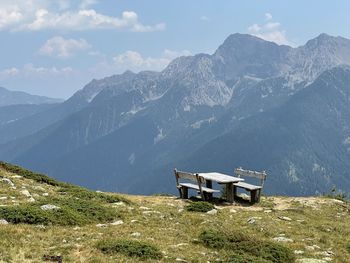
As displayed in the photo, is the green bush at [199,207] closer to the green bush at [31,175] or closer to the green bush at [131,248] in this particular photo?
the green bush at [131,248]

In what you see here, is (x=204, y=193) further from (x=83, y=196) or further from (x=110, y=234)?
(x=110, y=234)

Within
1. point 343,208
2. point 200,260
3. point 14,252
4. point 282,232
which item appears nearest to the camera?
point 14,252

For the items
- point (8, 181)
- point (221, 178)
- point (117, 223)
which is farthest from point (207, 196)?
point (8, 181)

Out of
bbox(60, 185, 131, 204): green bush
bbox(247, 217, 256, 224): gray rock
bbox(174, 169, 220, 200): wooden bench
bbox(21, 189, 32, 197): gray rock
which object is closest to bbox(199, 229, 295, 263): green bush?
bbox(247, 217, 256, 224): gray rock

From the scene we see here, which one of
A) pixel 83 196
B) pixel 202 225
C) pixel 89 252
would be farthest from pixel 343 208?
pixel 89 252

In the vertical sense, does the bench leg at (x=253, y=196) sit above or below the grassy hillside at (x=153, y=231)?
below

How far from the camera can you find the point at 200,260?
52.7 ft

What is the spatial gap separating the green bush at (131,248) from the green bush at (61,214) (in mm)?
3634

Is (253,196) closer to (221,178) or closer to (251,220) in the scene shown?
(221,178)

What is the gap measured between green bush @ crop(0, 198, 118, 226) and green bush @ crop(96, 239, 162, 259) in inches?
143

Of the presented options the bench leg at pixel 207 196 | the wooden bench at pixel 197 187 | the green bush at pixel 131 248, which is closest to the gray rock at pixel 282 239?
the green bush at pixel 131 248

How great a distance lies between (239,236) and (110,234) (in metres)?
5.07

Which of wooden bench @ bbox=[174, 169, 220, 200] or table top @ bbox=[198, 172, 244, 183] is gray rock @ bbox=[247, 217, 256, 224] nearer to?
table top @ bbox=[198, 172, 244, 183]

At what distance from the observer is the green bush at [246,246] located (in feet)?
56.5
